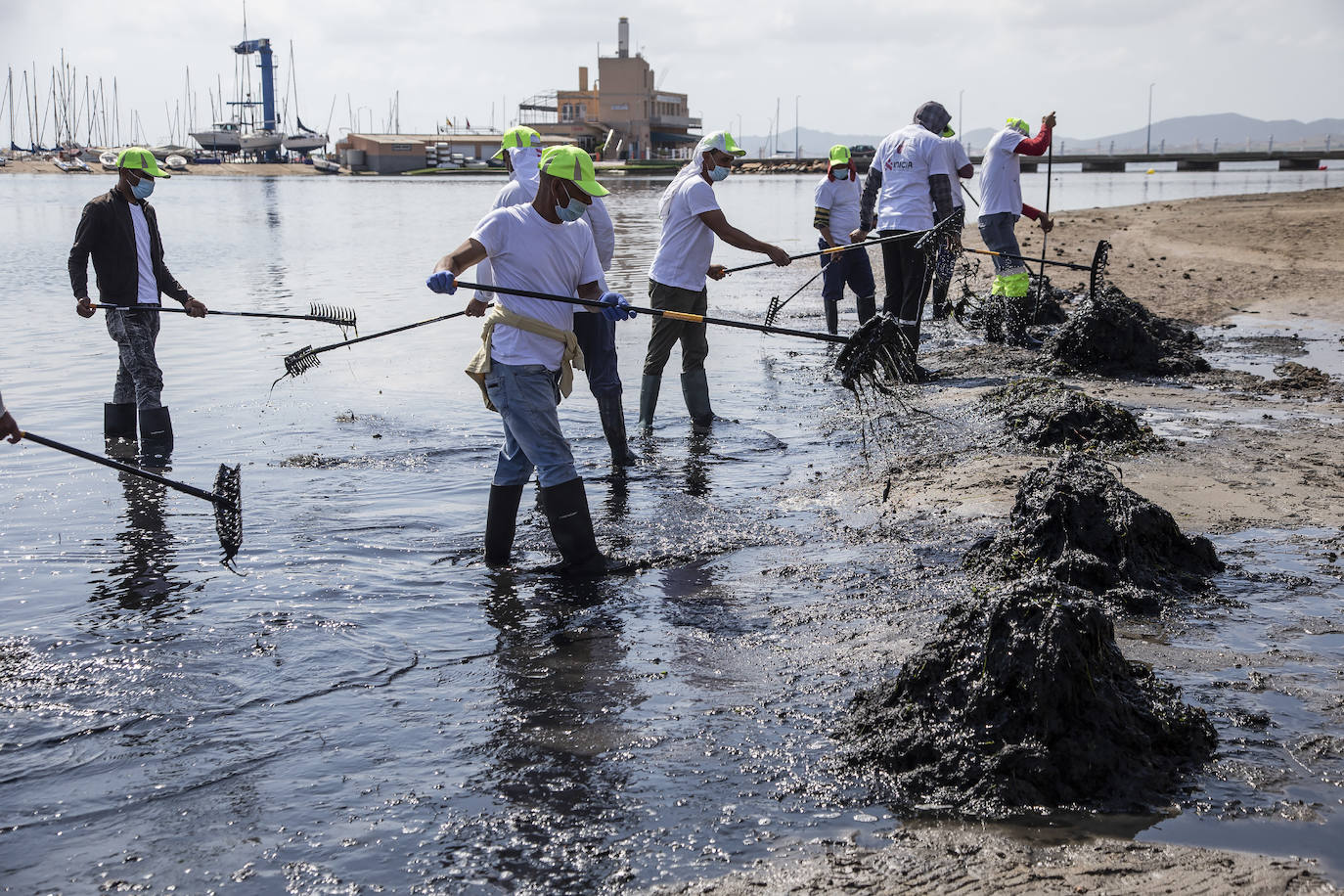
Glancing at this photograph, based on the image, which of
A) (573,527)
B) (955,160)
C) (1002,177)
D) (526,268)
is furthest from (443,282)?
(1002,177)

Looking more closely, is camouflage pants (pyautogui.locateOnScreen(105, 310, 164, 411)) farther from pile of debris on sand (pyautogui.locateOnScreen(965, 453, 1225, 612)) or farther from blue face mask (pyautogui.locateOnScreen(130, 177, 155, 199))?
pile of debris on sand (pyautogui.locateOnScreen(965, 453, 1225, 612))

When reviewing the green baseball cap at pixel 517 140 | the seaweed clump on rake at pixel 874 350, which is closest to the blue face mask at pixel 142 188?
the green baseball cap at pixel 517 140

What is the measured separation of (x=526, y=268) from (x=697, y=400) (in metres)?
3.70

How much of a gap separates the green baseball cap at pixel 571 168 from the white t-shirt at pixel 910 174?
5541mm

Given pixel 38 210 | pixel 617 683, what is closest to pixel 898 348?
pixel 617 683

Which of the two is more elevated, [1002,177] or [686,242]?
[1002,177]

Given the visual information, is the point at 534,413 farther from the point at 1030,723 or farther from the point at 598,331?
the point at 1030,723

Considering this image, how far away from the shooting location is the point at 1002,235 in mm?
11727

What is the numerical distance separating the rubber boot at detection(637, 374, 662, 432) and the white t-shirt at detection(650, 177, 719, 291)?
0.80m

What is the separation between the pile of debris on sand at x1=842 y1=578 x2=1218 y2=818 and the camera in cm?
363

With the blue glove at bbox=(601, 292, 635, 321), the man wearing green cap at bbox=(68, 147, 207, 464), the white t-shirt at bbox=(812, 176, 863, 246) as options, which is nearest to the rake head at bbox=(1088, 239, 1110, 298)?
the white t-shirt at bbox=(812, 176, 863, 246)

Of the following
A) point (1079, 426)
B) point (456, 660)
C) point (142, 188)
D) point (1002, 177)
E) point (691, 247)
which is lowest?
point (456, 660)

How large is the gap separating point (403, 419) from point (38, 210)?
41.3 meters

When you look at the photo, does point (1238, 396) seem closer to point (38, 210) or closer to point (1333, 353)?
point (1333, 353)
